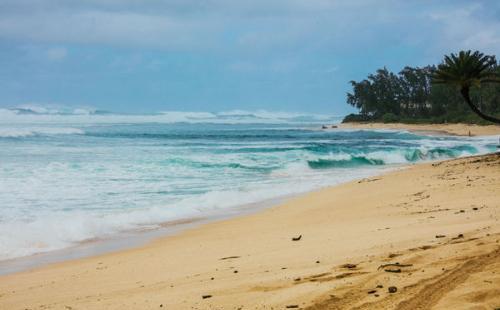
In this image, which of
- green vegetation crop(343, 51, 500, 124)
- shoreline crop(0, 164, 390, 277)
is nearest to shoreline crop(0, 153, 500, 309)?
shoreline crop(0, 164, 390, 277)

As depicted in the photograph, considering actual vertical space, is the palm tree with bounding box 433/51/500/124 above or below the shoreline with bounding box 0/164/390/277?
above

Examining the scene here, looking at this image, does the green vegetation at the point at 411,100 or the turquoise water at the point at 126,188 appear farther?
the green vegetation at the point at 411,100

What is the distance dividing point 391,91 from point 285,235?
109m

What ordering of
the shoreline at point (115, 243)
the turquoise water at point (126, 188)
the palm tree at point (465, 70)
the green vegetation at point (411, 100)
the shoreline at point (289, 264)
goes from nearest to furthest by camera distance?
the shoreline at point (289, 264) → the shoreline at point (115, 243) → the turquoise water at point (126, 188) → the palm tree at point (465, 70) → the green vegetation at point (411, 100)

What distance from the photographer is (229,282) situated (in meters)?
5.37

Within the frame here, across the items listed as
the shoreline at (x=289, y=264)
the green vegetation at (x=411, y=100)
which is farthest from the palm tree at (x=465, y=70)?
the green vegetation at (x=411, y=100)

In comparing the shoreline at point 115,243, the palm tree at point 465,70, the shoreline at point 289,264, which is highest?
the palm tree at point 465,70

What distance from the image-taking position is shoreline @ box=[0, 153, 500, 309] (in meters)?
4.68

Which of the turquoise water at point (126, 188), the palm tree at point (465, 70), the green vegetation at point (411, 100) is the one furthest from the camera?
the green vegetation at point (411, 100)

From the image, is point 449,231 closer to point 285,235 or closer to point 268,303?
point 285,235

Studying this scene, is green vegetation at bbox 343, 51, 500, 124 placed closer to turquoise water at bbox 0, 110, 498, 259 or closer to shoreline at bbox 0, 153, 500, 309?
turquoise water at bbox 0, 110, 498, 259

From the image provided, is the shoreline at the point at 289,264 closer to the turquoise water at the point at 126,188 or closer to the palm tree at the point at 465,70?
the turquoise water at the point at 126,188

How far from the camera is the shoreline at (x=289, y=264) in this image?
468 centimetres

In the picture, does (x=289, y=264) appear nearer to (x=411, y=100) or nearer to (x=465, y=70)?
(x=465, y=70)
